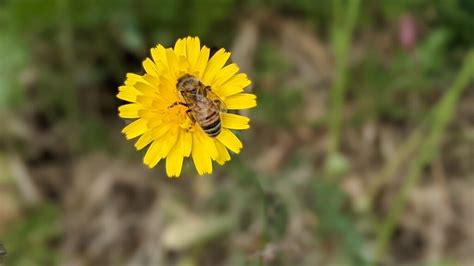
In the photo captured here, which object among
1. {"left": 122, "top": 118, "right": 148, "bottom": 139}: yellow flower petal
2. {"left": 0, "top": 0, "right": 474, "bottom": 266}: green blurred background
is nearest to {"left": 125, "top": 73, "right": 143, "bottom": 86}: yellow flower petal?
{"left": 122, "top": 118, "right": 148, "bottom": 139}: yellow flower petal

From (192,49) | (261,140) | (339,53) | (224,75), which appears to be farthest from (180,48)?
(261,140)

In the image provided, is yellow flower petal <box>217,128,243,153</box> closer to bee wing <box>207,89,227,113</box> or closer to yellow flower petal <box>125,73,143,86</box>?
bee wing <box>207,89,227,113</box>

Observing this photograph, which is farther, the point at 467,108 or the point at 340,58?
the point at 467,108

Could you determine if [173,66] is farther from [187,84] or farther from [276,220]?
[276,220]

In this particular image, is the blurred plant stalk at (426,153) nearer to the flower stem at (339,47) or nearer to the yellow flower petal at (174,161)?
the flower stem at (339,47)

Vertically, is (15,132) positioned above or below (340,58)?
above

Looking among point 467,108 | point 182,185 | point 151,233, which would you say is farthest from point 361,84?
point 151,233

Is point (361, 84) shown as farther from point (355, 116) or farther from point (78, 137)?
point (78, 137)
